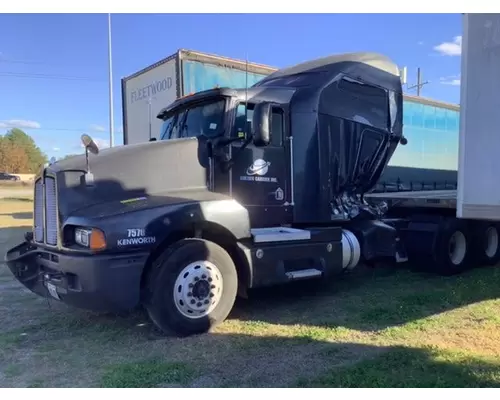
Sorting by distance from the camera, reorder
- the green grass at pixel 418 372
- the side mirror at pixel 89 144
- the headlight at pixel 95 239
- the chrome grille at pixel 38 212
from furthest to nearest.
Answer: the chrome grille at pixel 38 212, the side mirror at pixel 89 144, the headlight at pixel 95 239, the green grass at pixel 418 372

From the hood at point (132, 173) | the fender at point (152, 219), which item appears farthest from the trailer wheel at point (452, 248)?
the hood at point (132, 173)

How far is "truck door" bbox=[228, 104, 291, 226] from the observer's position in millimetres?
5914

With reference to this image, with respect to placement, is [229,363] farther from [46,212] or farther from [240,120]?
[240,120]

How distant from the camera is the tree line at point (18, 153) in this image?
75938mm

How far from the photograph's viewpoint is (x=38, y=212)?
5.68 metres

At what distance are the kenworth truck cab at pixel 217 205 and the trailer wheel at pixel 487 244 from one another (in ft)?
6.78

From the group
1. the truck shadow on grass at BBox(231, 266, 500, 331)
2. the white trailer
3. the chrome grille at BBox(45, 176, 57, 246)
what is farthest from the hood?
the white trailer

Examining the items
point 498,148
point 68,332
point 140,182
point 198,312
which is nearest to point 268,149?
point 140,182

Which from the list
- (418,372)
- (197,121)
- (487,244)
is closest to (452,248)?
(487,244)

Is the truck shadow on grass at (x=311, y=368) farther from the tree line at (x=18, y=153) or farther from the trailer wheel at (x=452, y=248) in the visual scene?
the tree line at (x=18, y=153)

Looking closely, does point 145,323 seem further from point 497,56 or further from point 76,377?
point 497,56

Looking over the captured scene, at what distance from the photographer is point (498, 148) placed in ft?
15.8

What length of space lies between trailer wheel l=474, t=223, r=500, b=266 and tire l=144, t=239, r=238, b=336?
5250 millimetres

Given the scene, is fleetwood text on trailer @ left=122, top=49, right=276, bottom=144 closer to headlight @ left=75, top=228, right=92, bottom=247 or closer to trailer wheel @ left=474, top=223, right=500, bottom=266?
headlight @ left=75, top=228, right=92, bottom=247
